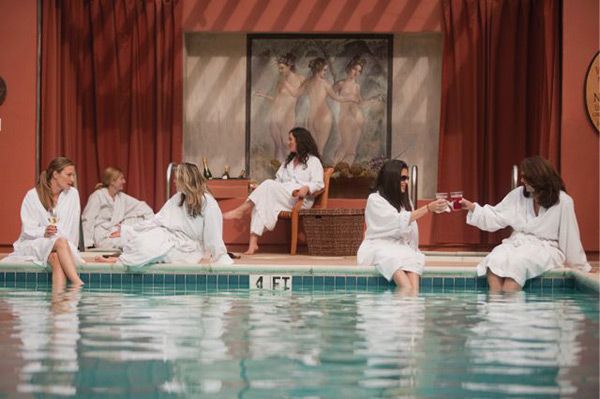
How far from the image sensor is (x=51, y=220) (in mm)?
8062

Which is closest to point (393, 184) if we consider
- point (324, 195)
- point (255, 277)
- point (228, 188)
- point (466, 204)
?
point (466, 204)

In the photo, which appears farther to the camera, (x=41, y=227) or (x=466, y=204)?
(x=41, y=227)

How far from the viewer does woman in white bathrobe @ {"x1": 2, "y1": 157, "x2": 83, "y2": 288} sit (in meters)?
8.13

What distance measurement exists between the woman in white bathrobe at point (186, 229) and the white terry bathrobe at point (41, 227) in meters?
0.32

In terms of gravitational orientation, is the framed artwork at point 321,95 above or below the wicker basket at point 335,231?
above

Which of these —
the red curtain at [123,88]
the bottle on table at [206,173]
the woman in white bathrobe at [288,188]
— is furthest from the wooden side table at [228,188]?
the red curtain at [123,88]

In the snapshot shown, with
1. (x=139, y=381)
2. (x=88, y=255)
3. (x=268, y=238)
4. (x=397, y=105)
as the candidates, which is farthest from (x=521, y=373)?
(x=397, y=105)

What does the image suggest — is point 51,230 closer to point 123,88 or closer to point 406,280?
point 406,280

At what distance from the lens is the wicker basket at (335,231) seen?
1028 cm

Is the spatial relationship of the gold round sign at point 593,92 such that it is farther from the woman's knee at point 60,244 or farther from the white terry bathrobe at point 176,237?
the woman's knee at point 60,244

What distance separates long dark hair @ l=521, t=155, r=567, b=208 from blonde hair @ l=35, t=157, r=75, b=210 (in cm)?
323

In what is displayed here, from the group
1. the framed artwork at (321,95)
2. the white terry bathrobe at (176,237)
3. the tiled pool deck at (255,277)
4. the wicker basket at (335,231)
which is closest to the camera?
the tiled pool deck at (255,277)

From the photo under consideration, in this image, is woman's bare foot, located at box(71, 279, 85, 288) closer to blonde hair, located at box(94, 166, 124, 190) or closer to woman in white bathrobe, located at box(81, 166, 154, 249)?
woman in white bathrobe, located at box(81, 166, 154, 249)

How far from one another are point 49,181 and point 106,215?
2.62m
